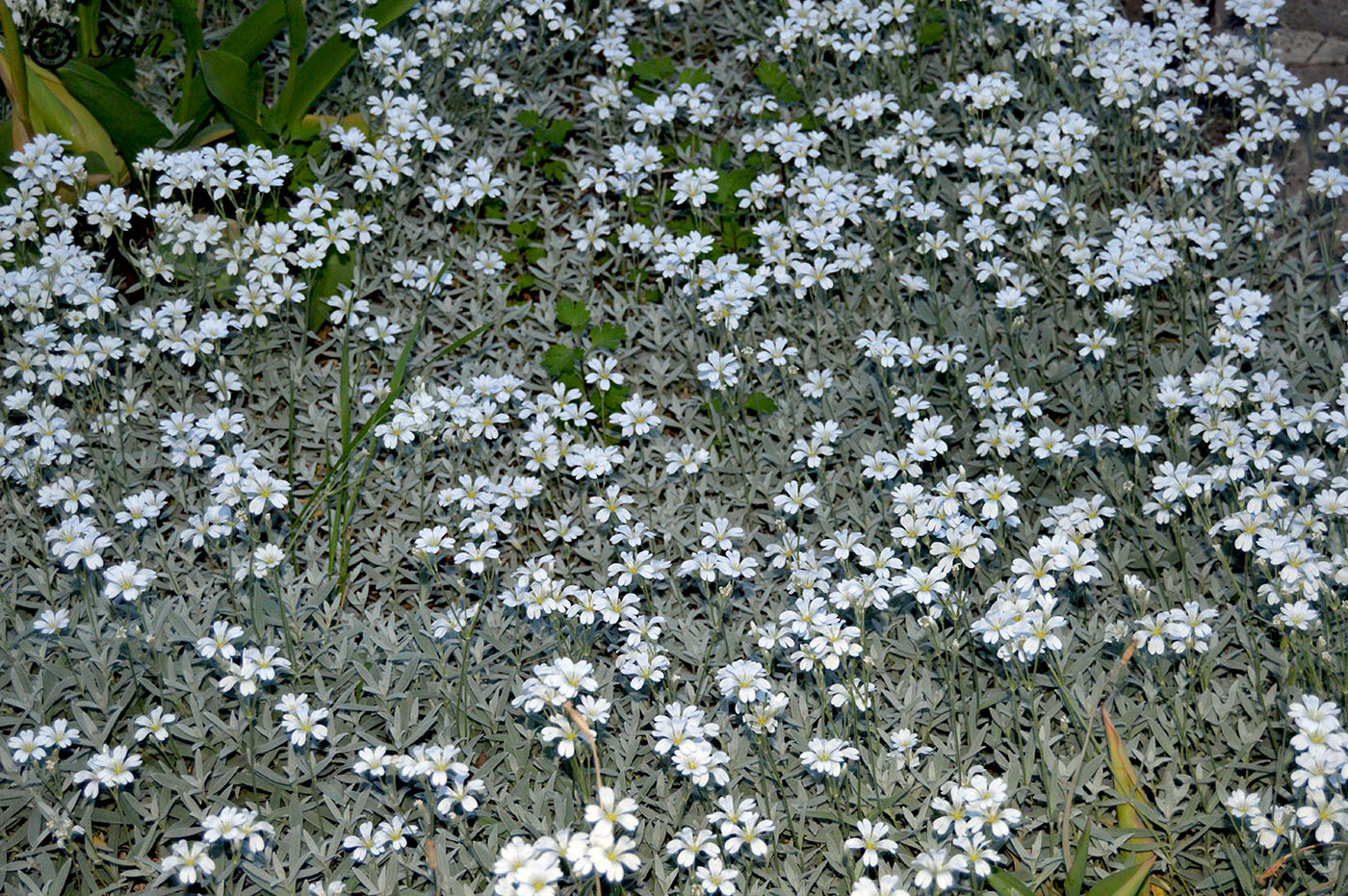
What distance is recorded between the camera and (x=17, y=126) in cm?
458

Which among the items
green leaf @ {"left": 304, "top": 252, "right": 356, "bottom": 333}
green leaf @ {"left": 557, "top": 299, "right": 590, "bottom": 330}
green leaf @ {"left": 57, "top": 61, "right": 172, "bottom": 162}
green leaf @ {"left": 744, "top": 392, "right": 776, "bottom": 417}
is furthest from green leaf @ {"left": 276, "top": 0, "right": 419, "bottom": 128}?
green leaf @ {"left": 744, "top": 392, "right": 776, "bottom": 417}

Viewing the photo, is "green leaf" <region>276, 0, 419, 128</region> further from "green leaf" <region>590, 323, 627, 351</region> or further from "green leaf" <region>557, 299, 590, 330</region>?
"green leaf" <region>590, 323, 627, 351</region>

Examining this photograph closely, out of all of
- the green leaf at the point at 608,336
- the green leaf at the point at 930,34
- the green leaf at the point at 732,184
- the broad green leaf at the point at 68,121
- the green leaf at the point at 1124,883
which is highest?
the green leaf at the point at 930,34

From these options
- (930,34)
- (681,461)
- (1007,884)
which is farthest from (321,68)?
(1007,884)

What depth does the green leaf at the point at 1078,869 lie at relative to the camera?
2.92m

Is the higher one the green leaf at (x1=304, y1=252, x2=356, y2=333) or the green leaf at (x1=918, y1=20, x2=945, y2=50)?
the green leaf at (x1=918, y1=20, x2=945, y2=50)

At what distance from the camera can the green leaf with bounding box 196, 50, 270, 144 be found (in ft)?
14.5

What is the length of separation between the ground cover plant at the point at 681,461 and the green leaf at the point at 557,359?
0.01 metres

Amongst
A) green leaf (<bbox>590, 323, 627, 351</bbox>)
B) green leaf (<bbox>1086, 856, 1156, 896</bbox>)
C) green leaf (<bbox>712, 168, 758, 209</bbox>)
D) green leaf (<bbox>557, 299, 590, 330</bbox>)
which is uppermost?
green leaf (<bbox>712, 168, 758, 209</bbox>)

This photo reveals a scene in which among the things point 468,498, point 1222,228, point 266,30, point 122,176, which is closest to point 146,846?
point 468,498

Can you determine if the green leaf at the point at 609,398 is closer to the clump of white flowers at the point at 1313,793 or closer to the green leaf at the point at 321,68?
the green leaf at the point at 321,68

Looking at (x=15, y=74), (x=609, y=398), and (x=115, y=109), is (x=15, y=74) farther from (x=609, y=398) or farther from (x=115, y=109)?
(x=609, y=398)

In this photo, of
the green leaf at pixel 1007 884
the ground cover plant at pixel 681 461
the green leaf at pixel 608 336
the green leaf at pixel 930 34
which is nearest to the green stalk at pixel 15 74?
the ground cover plant at pixel 681 461

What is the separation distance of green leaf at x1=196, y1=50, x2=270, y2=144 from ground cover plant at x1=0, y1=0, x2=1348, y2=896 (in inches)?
0.9
